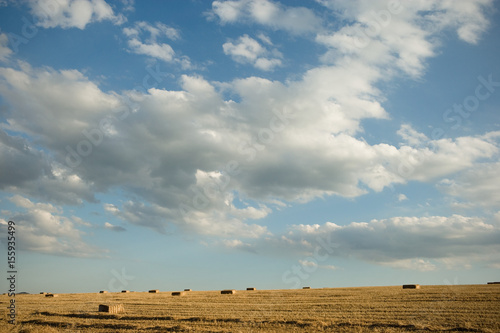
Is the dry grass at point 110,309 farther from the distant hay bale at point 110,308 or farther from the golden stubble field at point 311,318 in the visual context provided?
the golden stubble field at point 311,318

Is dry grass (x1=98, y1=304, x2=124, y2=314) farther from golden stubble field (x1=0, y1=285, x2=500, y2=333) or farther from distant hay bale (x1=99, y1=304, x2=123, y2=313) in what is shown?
golden stubble field (x1=0, y1=285, x2=500, y2=333)

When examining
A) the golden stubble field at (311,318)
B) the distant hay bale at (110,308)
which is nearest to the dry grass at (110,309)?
the distant hay bale at (110,308)

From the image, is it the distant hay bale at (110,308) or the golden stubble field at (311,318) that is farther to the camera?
the distant hay bale at (110,308)

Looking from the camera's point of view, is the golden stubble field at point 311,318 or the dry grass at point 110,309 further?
the dry grass at point 110,309

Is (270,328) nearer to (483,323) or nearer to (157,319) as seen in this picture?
(157,319)

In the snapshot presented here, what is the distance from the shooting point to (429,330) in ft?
56.5

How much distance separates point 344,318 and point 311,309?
17.2 feet

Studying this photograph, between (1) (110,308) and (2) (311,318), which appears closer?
(2) (311,318)

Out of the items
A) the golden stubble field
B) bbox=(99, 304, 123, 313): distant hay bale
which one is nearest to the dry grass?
bbox=(99, 304, 123, 313): distant hay bale

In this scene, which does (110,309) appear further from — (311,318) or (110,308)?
(311,318)

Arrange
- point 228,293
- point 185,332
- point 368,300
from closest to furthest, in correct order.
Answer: point 185,332 < point 368,300 < point 228,293

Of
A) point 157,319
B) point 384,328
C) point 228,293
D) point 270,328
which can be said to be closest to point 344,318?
point 384,328

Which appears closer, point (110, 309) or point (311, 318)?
point (311, 318)

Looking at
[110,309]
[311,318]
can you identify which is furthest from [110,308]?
[311,318]
